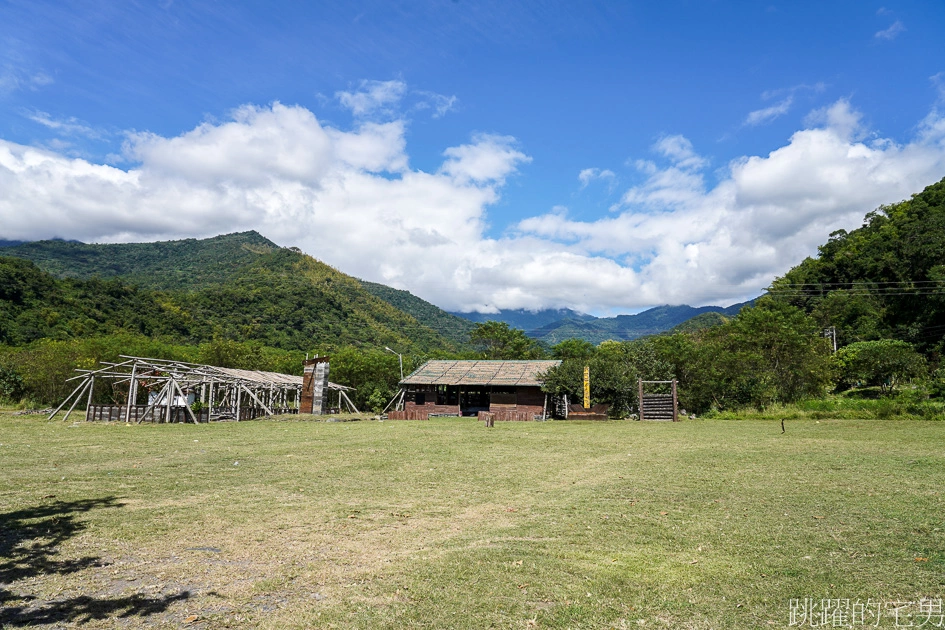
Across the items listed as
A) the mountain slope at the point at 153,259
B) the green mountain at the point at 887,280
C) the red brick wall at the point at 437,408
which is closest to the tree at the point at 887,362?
the green mountain at the point at 887,280

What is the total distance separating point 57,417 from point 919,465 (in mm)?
31374

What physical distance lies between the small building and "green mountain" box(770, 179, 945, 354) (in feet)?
100

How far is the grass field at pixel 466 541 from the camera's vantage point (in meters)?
4.07

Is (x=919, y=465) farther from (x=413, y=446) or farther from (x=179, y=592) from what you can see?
(x=179, y=592)

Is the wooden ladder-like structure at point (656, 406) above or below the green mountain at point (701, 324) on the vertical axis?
below

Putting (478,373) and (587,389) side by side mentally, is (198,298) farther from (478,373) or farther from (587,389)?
(587,389)

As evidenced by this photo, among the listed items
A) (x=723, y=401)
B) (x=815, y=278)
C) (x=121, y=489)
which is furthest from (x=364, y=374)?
(x=815, y=278)

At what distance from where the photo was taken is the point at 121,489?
27.5 ft

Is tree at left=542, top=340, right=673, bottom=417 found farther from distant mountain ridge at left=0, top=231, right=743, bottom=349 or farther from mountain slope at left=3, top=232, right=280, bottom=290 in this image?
mountain slope at left=3, top=232, right=280, bottom=290

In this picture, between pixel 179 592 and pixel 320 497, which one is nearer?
pixel 179 592

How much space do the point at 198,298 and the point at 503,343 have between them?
120 feet

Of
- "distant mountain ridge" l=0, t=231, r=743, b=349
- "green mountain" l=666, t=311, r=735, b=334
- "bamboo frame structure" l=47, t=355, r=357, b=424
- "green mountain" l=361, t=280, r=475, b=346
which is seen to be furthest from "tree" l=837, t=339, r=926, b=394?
"green mountain" l=361, t=280, r=475, b=346

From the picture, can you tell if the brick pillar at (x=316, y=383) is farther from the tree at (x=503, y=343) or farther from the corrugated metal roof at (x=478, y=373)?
the tree at (x=503, y=343)

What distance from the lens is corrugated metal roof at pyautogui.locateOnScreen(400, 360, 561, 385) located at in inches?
1345
